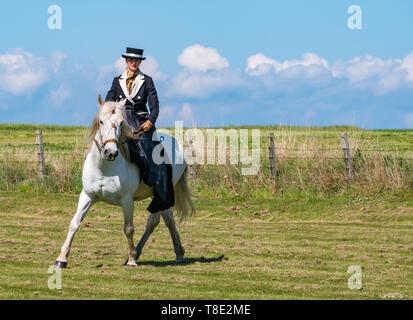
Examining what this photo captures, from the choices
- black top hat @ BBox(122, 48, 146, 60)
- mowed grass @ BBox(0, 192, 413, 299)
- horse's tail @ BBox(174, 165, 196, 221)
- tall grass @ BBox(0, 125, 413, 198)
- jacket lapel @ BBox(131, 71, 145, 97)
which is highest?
black top hat @ BBox(122, 48, 146, 60)

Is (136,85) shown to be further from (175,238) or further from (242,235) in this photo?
(242,235)

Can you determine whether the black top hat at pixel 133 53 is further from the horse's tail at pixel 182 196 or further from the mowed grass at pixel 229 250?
the mowed grass at pixel 229 250

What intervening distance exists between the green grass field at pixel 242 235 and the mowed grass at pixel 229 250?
26 millimetres

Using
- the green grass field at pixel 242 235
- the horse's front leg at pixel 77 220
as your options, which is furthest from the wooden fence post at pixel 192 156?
the horse's front leg at pixel 77 220

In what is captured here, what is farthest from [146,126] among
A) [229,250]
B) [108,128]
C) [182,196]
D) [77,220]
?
[229,250]

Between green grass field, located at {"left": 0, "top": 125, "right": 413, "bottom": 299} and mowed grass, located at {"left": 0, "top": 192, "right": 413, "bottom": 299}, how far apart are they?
3 centimetres

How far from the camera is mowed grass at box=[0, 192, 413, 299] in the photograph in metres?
8.70

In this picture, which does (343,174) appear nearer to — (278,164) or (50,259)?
(278,164)

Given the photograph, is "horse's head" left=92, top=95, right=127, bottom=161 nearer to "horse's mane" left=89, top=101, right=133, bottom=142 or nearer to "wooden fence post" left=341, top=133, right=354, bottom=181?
"horse's mane" left=89, top=101, right=133, bottom=142

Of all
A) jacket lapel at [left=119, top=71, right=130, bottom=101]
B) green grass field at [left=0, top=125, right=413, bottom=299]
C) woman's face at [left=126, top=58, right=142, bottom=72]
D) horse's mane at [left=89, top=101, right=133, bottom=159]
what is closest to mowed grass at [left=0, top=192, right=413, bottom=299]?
green grass field at [left=0, top=125, right=413, bottom=299]

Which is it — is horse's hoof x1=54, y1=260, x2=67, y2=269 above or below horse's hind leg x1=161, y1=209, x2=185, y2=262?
below

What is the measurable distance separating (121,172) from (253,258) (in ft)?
9.56

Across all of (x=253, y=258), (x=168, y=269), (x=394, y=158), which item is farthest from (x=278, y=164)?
(x=168, y=269)

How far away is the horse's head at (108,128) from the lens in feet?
30.6
